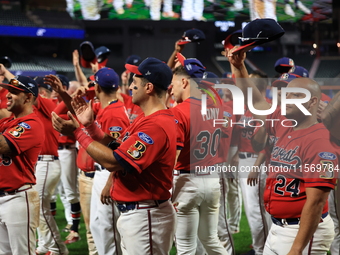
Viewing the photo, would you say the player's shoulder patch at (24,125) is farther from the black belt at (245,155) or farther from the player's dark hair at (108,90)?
the black belt at (245,155)

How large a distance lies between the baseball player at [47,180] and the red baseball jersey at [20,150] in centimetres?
137

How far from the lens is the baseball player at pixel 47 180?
17.1ft

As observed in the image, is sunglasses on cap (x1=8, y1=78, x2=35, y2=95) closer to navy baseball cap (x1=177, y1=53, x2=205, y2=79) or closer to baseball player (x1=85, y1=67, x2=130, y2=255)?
baseball player (x1=85, y1=67, x2=130, y2=255)

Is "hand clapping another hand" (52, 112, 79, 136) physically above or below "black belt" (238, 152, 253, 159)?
above

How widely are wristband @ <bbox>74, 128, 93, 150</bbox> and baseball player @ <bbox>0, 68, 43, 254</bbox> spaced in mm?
1004

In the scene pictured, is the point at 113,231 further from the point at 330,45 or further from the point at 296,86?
the point at 330,45

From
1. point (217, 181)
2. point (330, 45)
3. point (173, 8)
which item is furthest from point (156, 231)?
point (330, 45)

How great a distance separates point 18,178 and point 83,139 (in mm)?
1229

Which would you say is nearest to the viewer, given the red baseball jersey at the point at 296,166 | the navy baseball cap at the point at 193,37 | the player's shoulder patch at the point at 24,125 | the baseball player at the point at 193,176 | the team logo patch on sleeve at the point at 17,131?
the red baseball jersey at the point at 296,166

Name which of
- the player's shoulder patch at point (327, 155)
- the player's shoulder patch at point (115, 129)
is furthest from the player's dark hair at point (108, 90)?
the player's shoulder patch at point (327, 155)

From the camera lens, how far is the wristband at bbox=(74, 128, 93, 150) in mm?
2969

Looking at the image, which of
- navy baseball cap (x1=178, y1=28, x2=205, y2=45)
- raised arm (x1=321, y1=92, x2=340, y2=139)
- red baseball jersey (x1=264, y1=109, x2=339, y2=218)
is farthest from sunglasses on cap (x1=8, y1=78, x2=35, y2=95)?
raised arm (x1=321, y1=92, x2=340, y2=139)

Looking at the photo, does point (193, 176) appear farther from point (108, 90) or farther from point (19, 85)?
point (19, 85)

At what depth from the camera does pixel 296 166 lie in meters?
2.96
